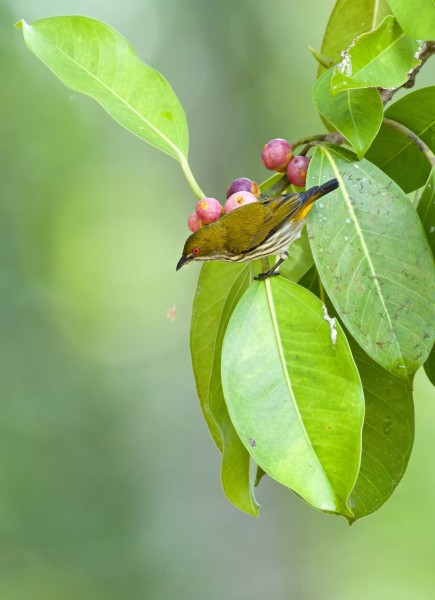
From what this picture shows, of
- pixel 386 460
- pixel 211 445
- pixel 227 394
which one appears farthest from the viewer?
pixel 211 445

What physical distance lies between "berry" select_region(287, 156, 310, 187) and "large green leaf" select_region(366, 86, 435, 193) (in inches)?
7.0

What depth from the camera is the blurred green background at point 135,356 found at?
3.62 meters

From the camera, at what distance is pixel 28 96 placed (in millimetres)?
3770

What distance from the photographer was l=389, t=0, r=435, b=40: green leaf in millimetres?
998

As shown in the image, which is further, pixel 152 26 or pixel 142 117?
pixel 152 26

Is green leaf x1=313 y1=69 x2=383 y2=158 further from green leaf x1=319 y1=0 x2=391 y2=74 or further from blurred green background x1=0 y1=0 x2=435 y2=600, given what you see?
blurred green background x1=0 y1=0 x2=435 y2=600

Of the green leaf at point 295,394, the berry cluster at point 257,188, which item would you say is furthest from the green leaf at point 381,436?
the berry cluster at point 257,188

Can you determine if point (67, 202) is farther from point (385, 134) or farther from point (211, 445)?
point (385, 134)

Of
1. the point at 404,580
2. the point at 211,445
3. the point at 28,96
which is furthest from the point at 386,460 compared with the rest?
the point at 28,96

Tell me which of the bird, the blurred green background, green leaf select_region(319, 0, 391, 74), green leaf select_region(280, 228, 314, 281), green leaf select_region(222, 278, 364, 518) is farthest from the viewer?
the blurred green background

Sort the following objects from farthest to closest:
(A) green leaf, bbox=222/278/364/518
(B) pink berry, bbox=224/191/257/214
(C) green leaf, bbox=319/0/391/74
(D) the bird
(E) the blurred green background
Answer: (E) the blurred green background < (C) green leaf, bbox=319/0/391/74 < (D) the bird < (B) pink berry, bbox=224/191/257/214 < (A) green leaf, bbox=222/278/364/518

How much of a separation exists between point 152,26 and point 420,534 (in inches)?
109

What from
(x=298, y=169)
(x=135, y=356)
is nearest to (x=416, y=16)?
(x=298, y=169)

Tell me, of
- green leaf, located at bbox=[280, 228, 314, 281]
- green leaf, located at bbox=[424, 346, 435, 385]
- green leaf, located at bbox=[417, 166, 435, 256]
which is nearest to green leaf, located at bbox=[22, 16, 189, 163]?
green leaf, located at bbox=[280, 228, 314, 281]
